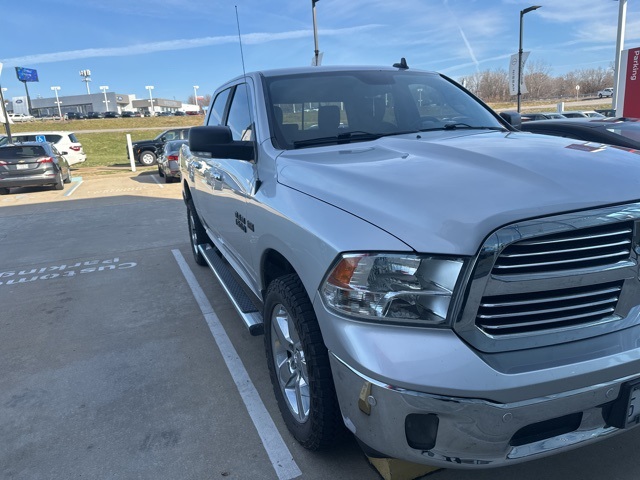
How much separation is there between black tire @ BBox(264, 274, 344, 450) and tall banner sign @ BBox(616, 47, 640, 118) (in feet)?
47.2

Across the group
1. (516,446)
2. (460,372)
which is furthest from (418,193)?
(516,446)

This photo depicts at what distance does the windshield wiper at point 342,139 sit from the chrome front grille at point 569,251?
1.59 metres

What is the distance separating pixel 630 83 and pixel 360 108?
1348 cm

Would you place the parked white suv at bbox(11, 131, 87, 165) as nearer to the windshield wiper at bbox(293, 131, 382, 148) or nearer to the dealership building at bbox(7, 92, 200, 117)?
the windshield wiper at bbox(293, 131, 382, 148)

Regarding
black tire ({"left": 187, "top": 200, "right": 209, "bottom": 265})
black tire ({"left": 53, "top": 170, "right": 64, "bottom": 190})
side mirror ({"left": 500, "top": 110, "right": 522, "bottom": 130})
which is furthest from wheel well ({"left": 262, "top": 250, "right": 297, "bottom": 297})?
black tire ({"left": 53, "top": 170, "right": 64, "bottom": 190})

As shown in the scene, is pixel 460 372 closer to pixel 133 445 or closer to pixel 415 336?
pixel 415 336

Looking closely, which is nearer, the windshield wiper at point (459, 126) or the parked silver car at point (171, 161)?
the windshield wiper at point (459, 126)

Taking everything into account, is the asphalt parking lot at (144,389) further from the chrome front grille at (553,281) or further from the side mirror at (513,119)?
the side mirror at (513,119)

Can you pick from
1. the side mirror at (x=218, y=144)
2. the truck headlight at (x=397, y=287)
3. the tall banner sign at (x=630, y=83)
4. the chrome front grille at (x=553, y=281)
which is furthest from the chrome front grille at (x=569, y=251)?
the tall banner sign at (x=630, y=83)

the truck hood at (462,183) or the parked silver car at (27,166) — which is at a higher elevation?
the truck hood at (462,183)

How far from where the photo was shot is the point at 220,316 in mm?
4660

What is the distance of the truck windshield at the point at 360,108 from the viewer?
125 inches

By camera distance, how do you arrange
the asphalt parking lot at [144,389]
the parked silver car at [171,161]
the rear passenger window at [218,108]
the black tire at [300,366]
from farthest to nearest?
the parked silver car at [171,161]
the rear passenger window at [218,108]
the asphalt parking lot at [144,389]
the black tire at [300,366]

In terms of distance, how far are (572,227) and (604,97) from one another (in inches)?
3002
